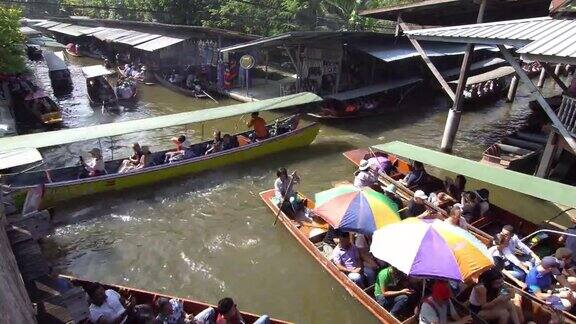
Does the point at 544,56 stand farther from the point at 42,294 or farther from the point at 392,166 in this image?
the point at 42,294

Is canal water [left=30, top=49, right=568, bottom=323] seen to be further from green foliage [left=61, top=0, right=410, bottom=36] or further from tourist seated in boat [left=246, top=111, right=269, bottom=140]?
green foliage [left=61, top=0, right=410, bottom=36]

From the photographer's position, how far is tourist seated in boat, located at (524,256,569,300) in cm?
734

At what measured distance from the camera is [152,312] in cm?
638

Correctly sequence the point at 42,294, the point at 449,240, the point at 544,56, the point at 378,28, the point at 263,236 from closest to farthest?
the point at 42,294, the point at 449,240, the point at 544,56, the point at 263,236, the point at 378,28

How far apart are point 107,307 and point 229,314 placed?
6.24 feet

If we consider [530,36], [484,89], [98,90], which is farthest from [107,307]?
[484,89]

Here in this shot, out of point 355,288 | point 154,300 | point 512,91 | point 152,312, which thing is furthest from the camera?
point 512,91

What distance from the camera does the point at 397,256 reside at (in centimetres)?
633

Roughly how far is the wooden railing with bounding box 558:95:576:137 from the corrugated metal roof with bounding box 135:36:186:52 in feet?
66.3

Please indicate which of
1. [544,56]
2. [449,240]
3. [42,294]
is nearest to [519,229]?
[544,56]

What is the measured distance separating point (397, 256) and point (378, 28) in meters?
29.1

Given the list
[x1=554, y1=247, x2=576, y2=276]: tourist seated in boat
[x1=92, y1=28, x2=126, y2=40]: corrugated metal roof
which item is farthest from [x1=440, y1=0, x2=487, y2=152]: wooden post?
[x1=92, y1=28, x2=126, y2=40]: corrugated metal roof

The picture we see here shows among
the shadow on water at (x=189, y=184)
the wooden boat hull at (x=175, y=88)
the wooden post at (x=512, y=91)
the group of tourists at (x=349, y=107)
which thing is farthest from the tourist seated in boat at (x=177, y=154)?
the wooden post at (x=512, y=91)

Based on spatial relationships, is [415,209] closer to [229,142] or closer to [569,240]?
[569,240]
